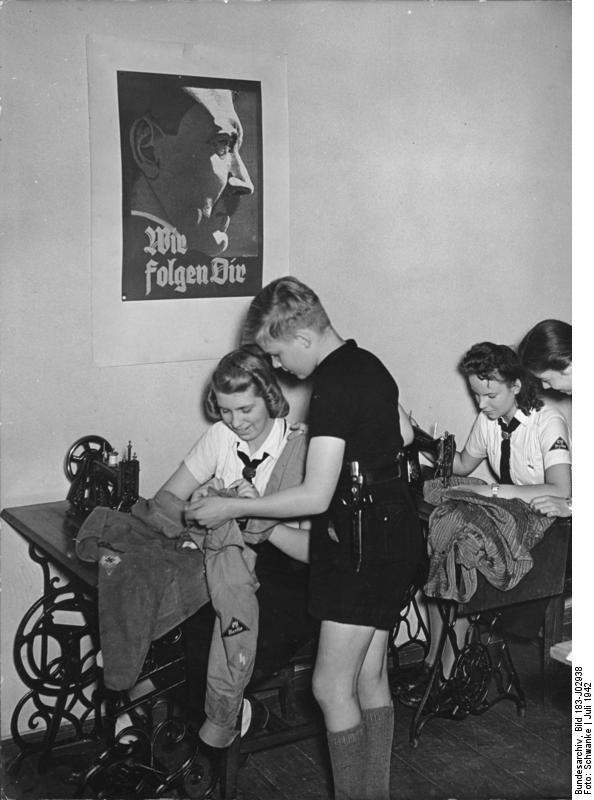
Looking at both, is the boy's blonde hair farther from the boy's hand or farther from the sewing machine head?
the sewing machine head

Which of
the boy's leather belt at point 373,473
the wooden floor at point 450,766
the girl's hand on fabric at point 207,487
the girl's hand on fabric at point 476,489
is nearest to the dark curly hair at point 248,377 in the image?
the girl's hand on fabric at point 207,487

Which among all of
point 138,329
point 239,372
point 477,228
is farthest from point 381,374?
point 477,228

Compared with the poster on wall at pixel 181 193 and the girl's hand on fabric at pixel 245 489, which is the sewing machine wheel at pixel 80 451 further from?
the girl's hand on fabric at pixel 245 489

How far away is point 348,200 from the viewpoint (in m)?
3.82

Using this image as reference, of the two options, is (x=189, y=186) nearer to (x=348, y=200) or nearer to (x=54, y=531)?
(x=348, y=200)

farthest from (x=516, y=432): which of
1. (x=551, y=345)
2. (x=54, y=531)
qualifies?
(x=54, y=531)

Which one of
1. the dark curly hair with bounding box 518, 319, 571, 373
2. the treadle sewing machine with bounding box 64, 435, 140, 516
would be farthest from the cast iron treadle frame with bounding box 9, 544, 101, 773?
the dark curly hair with bounding box 518, 319, 571, 373

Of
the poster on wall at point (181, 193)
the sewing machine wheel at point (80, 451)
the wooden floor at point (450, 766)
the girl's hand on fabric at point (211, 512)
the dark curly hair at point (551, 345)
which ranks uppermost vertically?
the poster on wall at point (181, 193)

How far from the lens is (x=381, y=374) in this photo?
8.77 ft

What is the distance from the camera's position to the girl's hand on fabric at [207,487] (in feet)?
9.71

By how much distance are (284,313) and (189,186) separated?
0.98 metres

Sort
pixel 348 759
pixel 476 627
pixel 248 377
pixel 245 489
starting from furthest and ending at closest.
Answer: pixel 476 627, pixel 248 377, pixel 245 489, pixel 348 759

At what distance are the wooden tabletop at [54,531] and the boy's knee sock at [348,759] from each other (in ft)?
2.57

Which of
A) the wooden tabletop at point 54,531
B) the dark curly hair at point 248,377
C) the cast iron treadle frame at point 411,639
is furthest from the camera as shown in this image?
the cast iron treadle frame at point 411,639
